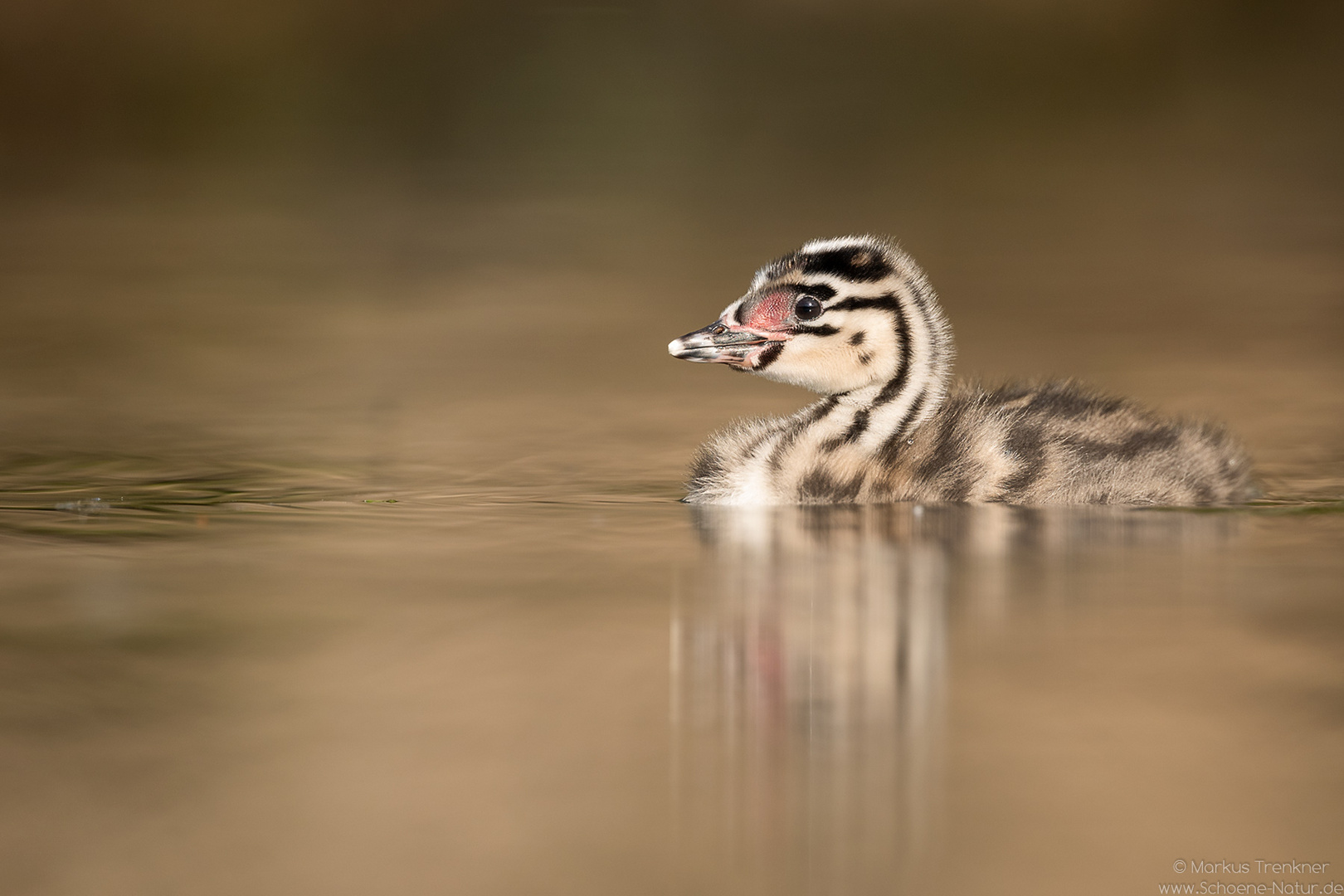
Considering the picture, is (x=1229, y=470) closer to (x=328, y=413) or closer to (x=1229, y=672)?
(x=1229, y=672)

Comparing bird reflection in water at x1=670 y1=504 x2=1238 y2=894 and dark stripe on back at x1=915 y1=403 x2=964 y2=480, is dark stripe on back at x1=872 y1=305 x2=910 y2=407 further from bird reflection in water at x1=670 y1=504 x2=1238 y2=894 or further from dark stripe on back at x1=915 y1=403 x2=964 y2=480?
bird reflection in water at x1=670 y1=504 x2=1238 y2=894

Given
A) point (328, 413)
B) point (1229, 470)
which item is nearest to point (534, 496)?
point (328, 413)

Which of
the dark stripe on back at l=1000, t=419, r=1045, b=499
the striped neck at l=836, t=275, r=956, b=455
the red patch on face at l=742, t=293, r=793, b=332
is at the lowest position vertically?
the dark stripe on back at l=1000, t=419, r=1045, b=499

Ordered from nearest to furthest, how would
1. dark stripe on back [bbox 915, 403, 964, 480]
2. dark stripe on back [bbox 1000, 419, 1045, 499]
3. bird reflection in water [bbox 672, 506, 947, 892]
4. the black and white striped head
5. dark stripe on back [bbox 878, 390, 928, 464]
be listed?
1. bird reflection in water [bbox 672, 506, 947, 892]
2. dark stripe on back [bbox 1000, 419, 1045, 499]
3. dark stripe on back [bbox 915, 403, 964, 480]
4. dark stripe on back [bbox 878, 390, 928, 464]
5. the black and white striped head

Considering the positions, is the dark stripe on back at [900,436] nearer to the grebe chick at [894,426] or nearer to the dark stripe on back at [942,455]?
the grebe chick at [894,426]

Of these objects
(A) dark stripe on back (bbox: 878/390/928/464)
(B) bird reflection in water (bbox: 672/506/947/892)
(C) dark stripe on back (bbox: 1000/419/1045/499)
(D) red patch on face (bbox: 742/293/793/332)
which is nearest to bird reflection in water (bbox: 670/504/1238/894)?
(B) bird reflection in water (bbox: 672/506/947/892)

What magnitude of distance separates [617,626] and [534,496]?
2163 mm

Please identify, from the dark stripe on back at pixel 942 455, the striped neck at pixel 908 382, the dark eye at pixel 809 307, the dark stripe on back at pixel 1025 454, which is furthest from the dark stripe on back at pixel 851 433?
the dark stripe on back at pixel 1025 454

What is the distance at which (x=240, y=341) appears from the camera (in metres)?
10.1

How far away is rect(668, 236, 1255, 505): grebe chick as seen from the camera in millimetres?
6043

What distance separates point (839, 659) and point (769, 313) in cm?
260

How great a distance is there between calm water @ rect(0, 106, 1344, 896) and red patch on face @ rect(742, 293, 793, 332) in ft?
2.54

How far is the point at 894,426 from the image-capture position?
247 inches

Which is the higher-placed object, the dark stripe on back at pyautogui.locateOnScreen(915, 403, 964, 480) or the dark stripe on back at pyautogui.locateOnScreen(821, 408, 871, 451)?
the dark stripe on back at pyautogui.locateOnScreen(821, 408, 871, 451)
